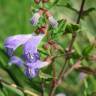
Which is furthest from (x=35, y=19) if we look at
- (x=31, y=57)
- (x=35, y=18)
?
(x=31, y=57)

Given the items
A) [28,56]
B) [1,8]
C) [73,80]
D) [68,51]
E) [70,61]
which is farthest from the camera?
[1,8]

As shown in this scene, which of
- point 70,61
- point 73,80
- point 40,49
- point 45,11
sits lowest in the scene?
point 73,80

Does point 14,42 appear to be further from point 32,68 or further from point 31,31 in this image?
point 31,31

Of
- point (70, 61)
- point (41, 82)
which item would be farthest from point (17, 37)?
point (70, 61)

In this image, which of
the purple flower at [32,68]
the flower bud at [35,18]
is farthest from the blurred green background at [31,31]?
the purple flower at [32,68]

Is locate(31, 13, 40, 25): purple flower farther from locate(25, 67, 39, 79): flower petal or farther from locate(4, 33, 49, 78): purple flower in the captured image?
locate(25, 67, 39, 79): flower petal

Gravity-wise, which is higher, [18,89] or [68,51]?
[68,51]

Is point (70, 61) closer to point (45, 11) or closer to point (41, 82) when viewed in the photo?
point (41, 82)
